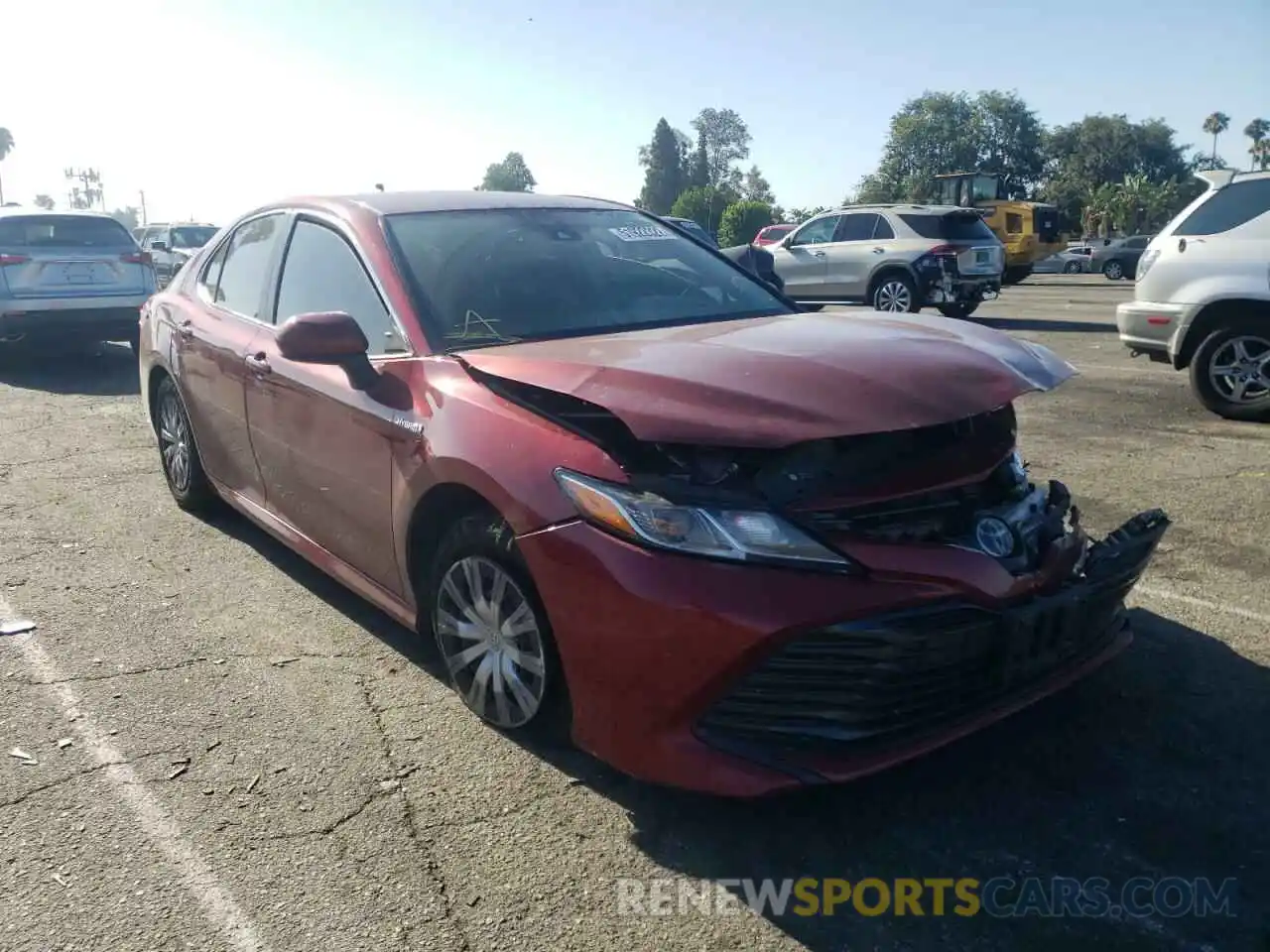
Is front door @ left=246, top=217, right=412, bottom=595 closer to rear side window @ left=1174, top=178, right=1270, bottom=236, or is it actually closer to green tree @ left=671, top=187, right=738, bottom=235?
rear side window @ left=1174, top=178, right=1270, bottom=236

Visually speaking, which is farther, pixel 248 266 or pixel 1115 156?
pixel 1115 156

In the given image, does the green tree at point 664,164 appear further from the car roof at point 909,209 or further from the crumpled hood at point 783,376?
the crumpled hood at point 783,376

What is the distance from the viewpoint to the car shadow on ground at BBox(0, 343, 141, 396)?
33.8ft

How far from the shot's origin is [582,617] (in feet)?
8.97

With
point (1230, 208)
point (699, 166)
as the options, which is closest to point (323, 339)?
point (1230, 208)

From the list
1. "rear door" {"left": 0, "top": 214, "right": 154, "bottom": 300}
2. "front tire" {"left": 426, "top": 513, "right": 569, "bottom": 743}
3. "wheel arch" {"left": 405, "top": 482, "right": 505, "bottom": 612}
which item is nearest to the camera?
"front tire" {"left": 426, "top": 513, "right": 569, "bottom": 743}

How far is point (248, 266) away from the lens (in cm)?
486

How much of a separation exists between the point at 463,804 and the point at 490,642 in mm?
474

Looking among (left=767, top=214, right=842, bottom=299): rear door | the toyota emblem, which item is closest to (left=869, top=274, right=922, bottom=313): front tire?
(left=767, top=214, right=842, bottom=299): rear door

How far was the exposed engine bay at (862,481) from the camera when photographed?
8.79ft

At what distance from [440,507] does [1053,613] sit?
177cm

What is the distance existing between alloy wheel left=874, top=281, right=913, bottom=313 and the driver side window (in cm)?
136

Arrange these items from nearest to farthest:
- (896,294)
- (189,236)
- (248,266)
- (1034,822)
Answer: (1034,822) < (248,266) < (896,294) < (189,236)

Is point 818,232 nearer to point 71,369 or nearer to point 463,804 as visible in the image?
point 71,369
